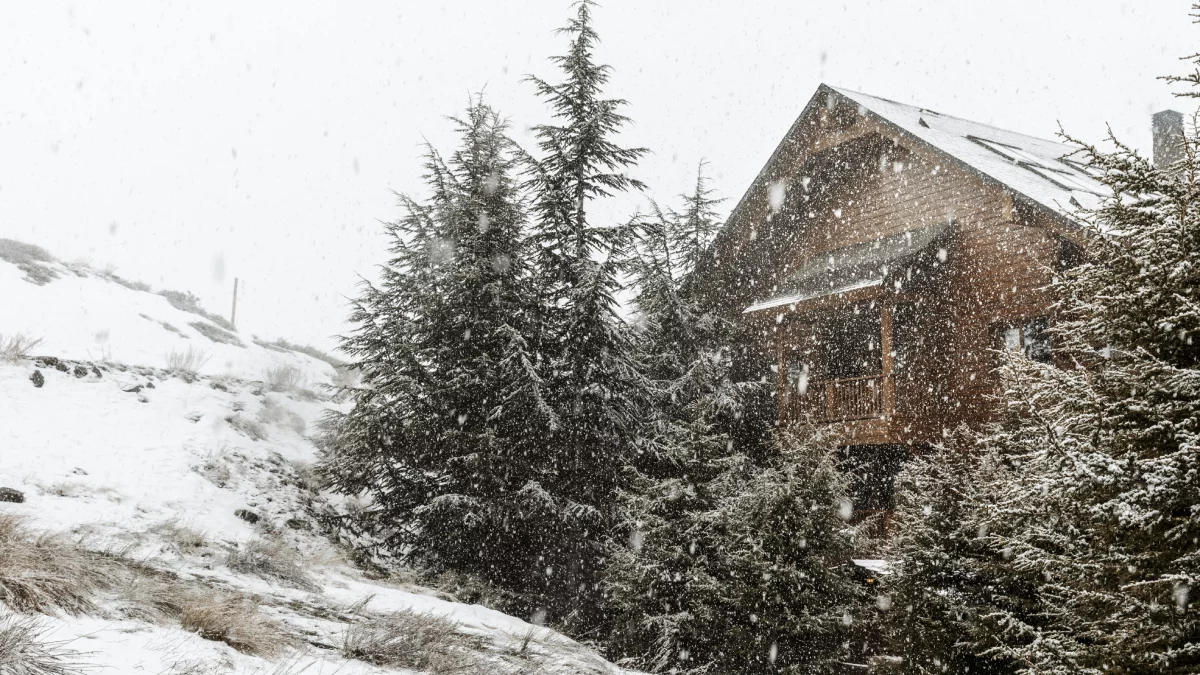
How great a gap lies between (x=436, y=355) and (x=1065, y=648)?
35.7 feet

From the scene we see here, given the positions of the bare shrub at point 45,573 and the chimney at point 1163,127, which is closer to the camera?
the bare shrub at point 45,573

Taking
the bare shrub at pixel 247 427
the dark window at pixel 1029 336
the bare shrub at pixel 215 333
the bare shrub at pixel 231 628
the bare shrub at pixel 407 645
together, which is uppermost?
the dark window at pixel 1029 336

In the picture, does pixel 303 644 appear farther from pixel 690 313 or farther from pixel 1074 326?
pixel 690 313

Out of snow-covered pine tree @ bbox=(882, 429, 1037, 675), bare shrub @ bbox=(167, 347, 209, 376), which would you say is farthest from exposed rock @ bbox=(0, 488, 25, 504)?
bare shrub @ bbox=(167, 347, 209, 376)

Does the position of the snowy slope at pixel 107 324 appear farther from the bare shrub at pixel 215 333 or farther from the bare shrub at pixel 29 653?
the bare shrub at pixel 29 653

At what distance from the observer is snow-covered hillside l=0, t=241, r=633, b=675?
525 centimetres

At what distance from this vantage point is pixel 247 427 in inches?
602

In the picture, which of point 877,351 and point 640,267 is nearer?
point 640,267

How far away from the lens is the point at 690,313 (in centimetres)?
1611

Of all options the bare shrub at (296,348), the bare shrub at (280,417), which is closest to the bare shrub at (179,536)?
the bare shrub at (280,417)

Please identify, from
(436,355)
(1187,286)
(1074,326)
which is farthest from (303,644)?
(436,355)

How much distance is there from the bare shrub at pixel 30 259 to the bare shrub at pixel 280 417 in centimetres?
975

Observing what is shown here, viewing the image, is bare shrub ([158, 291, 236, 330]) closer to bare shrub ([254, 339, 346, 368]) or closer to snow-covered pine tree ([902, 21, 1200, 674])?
bare shrub ([254, 339, 346, 368])

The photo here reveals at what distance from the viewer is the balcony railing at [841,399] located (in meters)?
14.1
